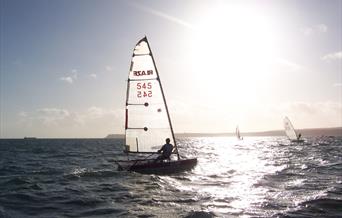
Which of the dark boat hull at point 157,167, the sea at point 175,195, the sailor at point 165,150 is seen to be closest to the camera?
the sea at point 175,195

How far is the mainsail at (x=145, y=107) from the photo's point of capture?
27.5m

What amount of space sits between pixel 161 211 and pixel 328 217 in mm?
5806

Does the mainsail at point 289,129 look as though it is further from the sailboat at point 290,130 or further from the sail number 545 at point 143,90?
the sail number 545 at point 143,90

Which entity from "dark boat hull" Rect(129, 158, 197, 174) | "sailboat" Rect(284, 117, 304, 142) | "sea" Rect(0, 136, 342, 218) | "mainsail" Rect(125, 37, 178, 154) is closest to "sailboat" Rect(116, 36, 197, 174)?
"mainsail" Rect(125, 37, 178, 154)

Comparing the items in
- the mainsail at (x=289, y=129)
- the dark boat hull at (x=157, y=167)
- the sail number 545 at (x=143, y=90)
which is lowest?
the dark boat hull at (x=157, y=167)

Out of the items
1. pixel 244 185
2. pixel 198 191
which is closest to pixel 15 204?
pixel 198 191

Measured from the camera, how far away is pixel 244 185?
2067 cm

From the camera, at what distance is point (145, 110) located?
27.7 meters

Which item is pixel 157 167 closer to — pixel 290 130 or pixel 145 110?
pixel 145 110

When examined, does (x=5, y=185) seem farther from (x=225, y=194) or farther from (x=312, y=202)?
(x=312, y=202)

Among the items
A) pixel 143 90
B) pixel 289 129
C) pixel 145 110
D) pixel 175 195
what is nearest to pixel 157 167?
pixel 145 110

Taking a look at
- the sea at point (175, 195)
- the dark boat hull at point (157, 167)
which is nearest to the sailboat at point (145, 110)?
the dark boat hull at point (157, 167)

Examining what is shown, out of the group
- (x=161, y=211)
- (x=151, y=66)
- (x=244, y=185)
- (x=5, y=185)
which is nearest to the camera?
(x=161, y=211)

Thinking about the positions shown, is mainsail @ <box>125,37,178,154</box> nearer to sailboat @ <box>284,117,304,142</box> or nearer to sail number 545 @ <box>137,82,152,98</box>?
sail number 545 @ <box>137,82,152,98</box>
